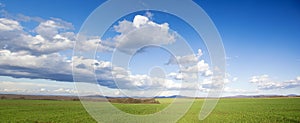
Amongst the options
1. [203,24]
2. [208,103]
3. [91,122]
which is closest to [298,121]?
[203,24]

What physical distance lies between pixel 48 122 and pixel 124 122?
722 centimetres

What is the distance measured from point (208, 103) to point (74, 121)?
168ft

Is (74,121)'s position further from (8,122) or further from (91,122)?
(8,122)

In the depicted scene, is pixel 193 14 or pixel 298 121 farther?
pixel 298 121

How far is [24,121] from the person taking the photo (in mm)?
27375

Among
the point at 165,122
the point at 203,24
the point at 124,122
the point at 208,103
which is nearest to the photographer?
the point at 203,24

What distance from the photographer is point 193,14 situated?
19094 millimetres

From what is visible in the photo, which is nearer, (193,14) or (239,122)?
(193,14)

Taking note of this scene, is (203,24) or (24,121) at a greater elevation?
(203,24)

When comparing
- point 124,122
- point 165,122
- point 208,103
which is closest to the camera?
point 124,122

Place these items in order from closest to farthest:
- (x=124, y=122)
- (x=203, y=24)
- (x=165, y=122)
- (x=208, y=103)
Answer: (x=203, y=24), (x=124, y=122), (x=165, y=122), (x=208, y=103)

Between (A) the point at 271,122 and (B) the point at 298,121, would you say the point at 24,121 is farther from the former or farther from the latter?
(B) the point at 298,121

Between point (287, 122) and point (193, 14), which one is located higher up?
point (193, 14)

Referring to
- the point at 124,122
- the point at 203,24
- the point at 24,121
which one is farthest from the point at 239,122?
the point at 24,121
